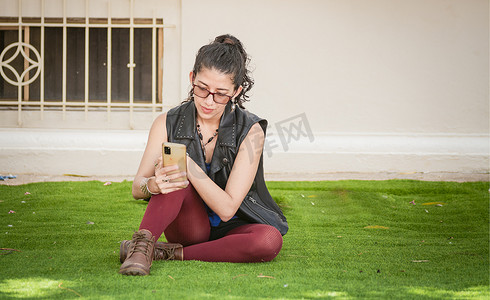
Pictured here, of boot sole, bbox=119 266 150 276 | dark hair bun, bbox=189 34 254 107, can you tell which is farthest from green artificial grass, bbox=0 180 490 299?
dark hair bun, bbox=189 34 254 107

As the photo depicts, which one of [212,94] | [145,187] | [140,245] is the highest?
[212,94]

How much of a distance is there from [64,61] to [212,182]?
405 cm

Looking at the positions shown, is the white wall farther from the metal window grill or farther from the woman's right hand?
the woman's right hand

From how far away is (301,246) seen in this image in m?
3.30

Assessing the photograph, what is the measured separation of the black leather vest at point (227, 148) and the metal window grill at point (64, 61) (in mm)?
3343

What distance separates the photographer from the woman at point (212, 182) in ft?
8.55

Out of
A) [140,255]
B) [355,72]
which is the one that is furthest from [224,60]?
[355,72]

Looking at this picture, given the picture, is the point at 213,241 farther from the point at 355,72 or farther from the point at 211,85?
the point at 355,72

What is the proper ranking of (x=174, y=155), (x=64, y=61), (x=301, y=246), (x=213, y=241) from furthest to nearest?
(x=64, y=61) < (x=301, y=246) < (x=213, y=241) < (x=174, y=155)

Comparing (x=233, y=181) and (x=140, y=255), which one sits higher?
(x=233, y=181)

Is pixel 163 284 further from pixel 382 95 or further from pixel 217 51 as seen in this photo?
pixel 382 95

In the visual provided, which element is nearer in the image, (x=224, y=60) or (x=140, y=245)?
(x=140, y=245)

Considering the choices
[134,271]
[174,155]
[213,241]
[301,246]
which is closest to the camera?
[134,271]

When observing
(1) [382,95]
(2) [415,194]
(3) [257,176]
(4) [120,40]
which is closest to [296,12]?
(1) [382,95]
